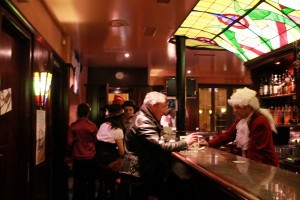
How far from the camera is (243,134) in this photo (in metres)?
3.07

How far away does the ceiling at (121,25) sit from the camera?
3.61 meters

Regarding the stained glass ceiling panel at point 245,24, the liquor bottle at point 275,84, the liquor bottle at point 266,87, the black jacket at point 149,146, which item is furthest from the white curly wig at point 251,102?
the liquor bottle at point 266,87

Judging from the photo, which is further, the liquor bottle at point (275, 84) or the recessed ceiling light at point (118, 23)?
the liquor bottle at point (275, 84)

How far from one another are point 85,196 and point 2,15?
10.4ft

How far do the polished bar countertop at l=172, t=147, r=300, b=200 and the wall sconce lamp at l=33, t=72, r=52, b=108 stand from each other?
5.55 ft

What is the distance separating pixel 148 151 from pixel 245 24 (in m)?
2.39

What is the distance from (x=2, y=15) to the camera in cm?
217

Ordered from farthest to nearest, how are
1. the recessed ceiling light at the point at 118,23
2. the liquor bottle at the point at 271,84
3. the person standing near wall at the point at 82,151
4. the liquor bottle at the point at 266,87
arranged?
the liquor bottle at the point at 266,87 → the liquor bottle at the point at 271,84 → the person standing near wall at the point at 82,151 → the recessed ceiling light at the point at 118,23

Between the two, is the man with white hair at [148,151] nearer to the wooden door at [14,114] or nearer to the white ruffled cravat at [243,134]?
the white ruffled cravat at [243,134]

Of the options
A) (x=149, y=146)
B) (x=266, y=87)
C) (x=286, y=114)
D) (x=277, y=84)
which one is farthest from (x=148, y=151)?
(x=266, y=87)

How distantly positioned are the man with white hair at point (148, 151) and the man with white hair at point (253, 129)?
2.02 feet

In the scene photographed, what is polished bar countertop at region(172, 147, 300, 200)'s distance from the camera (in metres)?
1.50

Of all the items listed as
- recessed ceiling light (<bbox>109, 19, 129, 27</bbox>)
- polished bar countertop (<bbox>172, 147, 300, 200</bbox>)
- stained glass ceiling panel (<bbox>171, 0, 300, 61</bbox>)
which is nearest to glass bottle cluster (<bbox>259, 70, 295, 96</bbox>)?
stained glass ceiling panel (<bbox>171, 0, 300, 61</bbox>)

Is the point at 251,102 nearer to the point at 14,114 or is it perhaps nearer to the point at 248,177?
the point at 248,177
